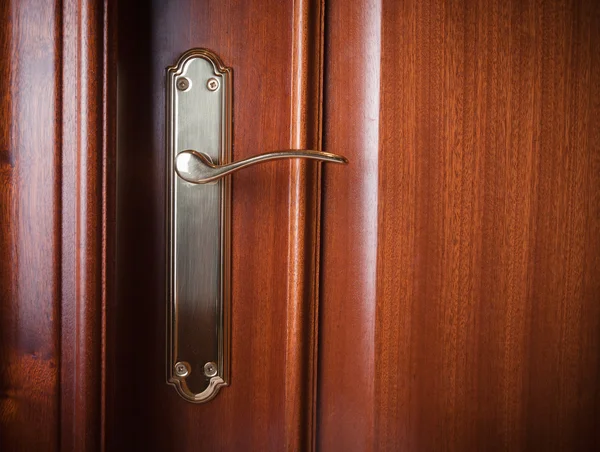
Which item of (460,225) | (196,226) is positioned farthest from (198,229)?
(460,225)

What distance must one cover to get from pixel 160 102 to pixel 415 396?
1.20ft

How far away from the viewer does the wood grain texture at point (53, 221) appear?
12.2 inches

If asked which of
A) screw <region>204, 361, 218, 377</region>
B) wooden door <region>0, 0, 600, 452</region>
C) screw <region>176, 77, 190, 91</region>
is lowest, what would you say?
screw <region>204, 361, 218, 377</region>

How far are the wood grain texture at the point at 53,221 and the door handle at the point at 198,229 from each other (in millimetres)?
58

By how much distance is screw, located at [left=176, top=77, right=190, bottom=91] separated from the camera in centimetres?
35

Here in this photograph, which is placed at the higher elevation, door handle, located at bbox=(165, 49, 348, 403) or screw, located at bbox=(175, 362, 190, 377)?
door handle, located at bbox=(165, 49, 348, 403)

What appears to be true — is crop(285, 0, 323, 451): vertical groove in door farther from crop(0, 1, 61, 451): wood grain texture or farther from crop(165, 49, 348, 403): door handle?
crop(0, 1, 61, 451): wood grain texture

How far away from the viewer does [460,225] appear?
362 mm

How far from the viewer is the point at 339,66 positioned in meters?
0.36

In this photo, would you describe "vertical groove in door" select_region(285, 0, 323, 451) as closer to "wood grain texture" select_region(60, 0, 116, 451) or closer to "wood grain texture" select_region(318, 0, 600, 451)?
"wood grain texture" select_region(318, 0, 600, 451)

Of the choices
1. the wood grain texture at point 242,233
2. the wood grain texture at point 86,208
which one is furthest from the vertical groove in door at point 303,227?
the wood grain texture at point 86,208

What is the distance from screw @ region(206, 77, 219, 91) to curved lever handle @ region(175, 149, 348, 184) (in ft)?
0.21

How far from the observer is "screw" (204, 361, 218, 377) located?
362 millimetres

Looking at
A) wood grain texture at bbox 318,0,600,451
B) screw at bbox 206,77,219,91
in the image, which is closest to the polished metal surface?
screw at bbox 206,77,219,91
